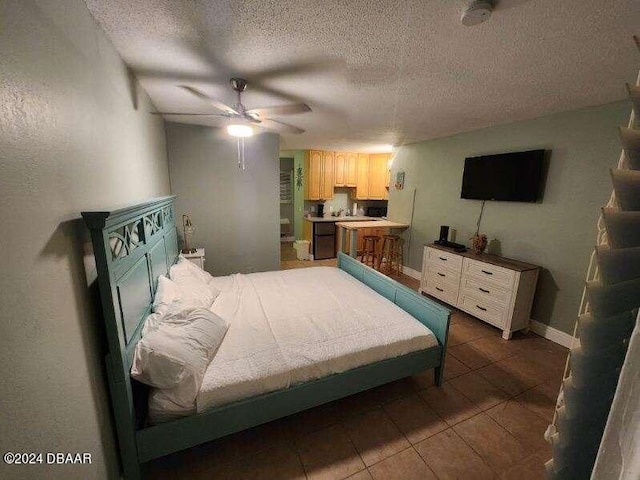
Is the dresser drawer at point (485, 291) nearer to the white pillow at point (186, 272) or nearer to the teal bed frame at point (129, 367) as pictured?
the teal bed frame at point (129, 367)

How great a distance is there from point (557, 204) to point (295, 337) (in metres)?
2.95

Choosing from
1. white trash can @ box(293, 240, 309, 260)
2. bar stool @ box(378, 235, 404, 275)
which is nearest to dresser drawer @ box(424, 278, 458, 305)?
bar stool @ box(378, 235, 404, 275)

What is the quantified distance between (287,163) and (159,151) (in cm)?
424

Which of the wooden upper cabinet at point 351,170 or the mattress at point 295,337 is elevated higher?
the wooden upper cabinet at point 351,170

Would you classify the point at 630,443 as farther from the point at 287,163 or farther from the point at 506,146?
the point at 287,163

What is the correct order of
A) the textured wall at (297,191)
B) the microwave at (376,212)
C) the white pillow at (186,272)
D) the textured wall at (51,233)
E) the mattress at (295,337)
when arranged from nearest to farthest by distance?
the textured wall at (51,233)
the mattress at (295,337)
the white pillow at (186,272)
the textured wall at (297,191)
the microwave at (376,212)

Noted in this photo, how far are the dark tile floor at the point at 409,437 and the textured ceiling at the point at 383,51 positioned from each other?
2369mm

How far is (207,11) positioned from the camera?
4.23 feet

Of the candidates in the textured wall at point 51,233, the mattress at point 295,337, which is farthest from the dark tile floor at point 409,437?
the textured wall at point 51,233

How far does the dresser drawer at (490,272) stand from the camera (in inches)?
109

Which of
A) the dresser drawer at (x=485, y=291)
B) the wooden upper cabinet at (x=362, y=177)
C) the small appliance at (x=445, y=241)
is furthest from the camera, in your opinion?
the wooden upper cabinet at (x=362, y=177)

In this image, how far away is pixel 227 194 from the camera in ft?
12.7

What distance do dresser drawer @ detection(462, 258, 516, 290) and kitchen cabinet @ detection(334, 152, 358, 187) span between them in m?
3.41

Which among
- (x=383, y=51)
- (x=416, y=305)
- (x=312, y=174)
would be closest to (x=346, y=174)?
(x=312, y=174)
